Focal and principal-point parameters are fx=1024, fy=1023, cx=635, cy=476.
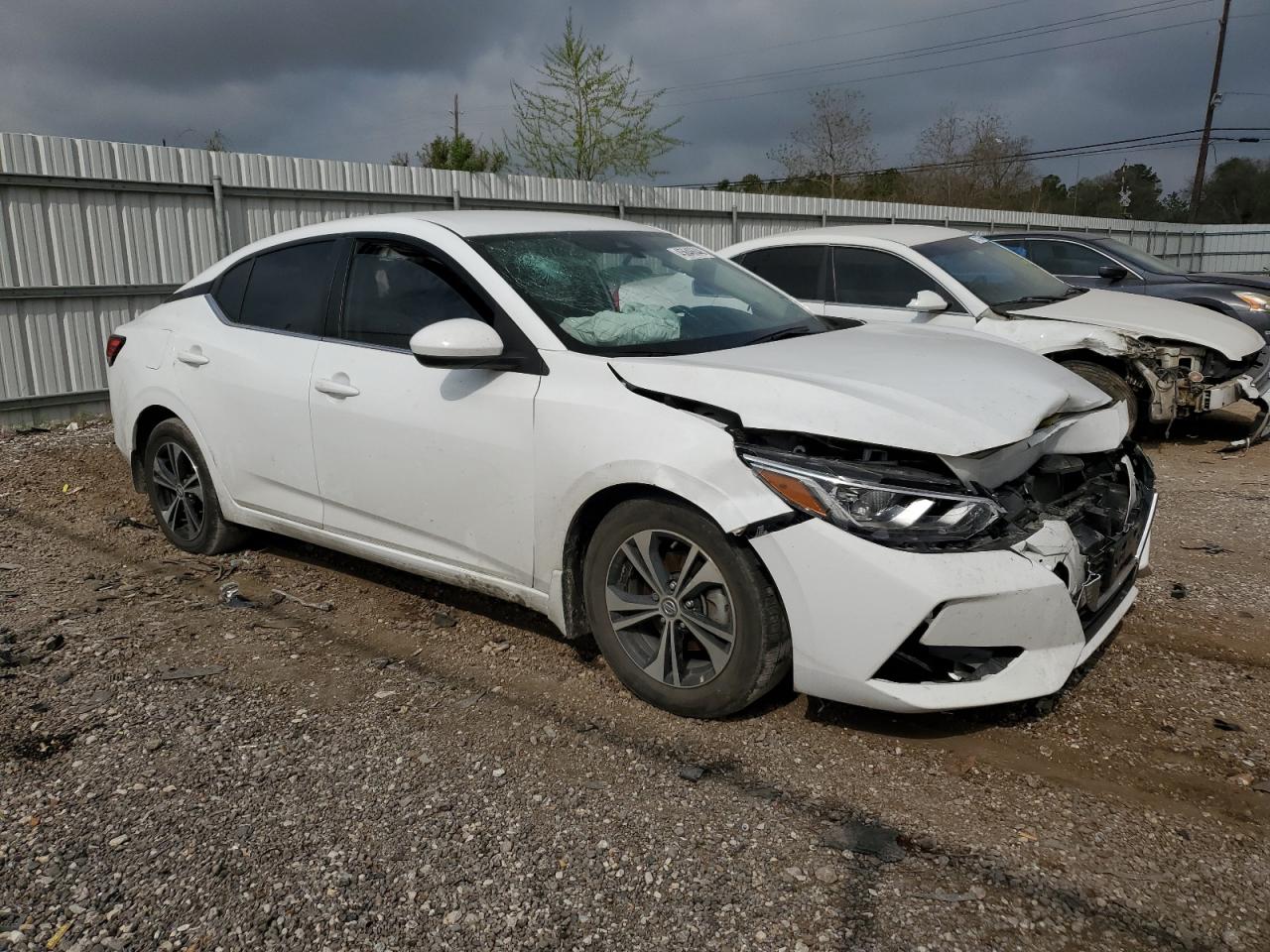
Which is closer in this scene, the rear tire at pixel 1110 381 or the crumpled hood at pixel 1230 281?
the rear tire at pixel 1110 381

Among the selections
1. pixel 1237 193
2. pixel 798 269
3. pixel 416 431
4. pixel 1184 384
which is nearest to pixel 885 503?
pixel 416 431

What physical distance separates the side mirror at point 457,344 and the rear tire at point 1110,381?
17.9 feet

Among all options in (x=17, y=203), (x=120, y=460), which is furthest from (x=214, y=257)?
(x=120, y=460)

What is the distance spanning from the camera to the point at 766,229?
16.8m

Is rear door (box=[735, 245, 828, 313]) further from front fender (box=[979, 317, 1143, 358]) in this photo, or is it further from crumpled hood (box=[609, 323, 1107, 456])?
crumpled hood (box=[609, 323, 1107, 456])

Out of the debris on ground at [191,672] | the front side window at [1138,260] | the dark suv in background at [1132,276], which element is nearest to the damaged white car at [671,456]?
the debris on ground at [191,672]

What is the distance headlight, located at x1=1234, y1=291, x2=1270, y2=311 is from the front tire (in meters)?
8.89

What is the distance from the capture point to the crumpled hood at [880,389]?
3.11 meters

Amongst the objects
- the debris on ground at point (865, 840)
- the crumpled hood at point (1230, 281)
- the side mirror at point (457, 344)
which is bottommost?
the debris on ground at point (865, 840)

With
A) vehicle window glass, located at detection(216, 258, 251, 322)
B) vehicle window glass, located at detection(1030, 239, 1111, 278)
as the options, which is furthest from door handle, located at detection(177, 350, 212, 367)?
vehicle window glass, located at detection(1030, 239, 1111, 278)

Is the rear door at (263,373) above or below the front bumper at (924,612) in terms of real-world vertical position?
above

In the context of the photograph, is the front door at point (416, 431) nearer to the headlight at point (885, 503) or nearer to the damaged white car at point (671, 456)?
the damaged white car at point (671, 456)

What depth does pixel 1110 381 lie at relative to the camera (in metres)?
7.62

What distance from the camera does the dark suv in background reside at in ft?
32.7
